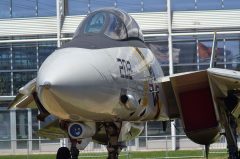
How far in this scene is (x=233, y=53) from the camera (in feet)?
90.8

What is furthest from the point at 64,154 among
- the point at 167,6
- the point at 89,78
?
the point at 167,6

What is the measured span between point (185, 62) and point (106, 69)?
20153 mm

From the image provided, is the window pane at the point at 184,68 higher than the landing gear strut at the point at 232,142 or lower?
higher

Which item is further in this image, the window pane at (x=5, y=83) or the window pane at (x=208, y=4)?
the window pane at (x=5, y=83)

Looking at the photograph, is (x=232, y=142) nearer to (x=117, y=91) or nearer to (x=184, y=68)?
(x=117, y=91)

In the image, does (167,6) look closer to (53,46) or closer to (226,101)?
(53,46)

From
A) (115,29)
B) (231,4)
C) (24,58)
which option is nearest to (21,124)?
(24,58)

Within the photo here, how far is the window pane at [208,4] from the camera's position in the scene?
92.3ft

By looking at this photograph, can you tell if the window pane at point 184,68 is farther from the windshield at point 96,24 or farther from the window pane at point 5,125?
the windshield at point 96,24

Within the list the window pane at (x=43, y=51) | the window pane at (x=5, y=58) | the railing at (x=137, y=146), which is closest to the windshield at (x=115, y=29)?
the railing at (x=137, y=146)

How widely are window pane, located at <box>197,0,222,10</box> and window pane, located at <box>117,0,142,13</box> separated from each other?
2830 mm

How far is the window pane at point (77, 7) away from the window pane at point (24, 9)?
1.74m

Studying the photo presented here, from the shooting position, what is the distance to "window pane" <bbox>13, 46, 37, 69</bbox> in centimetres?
2889

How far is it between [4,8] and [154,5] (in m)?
7.37
